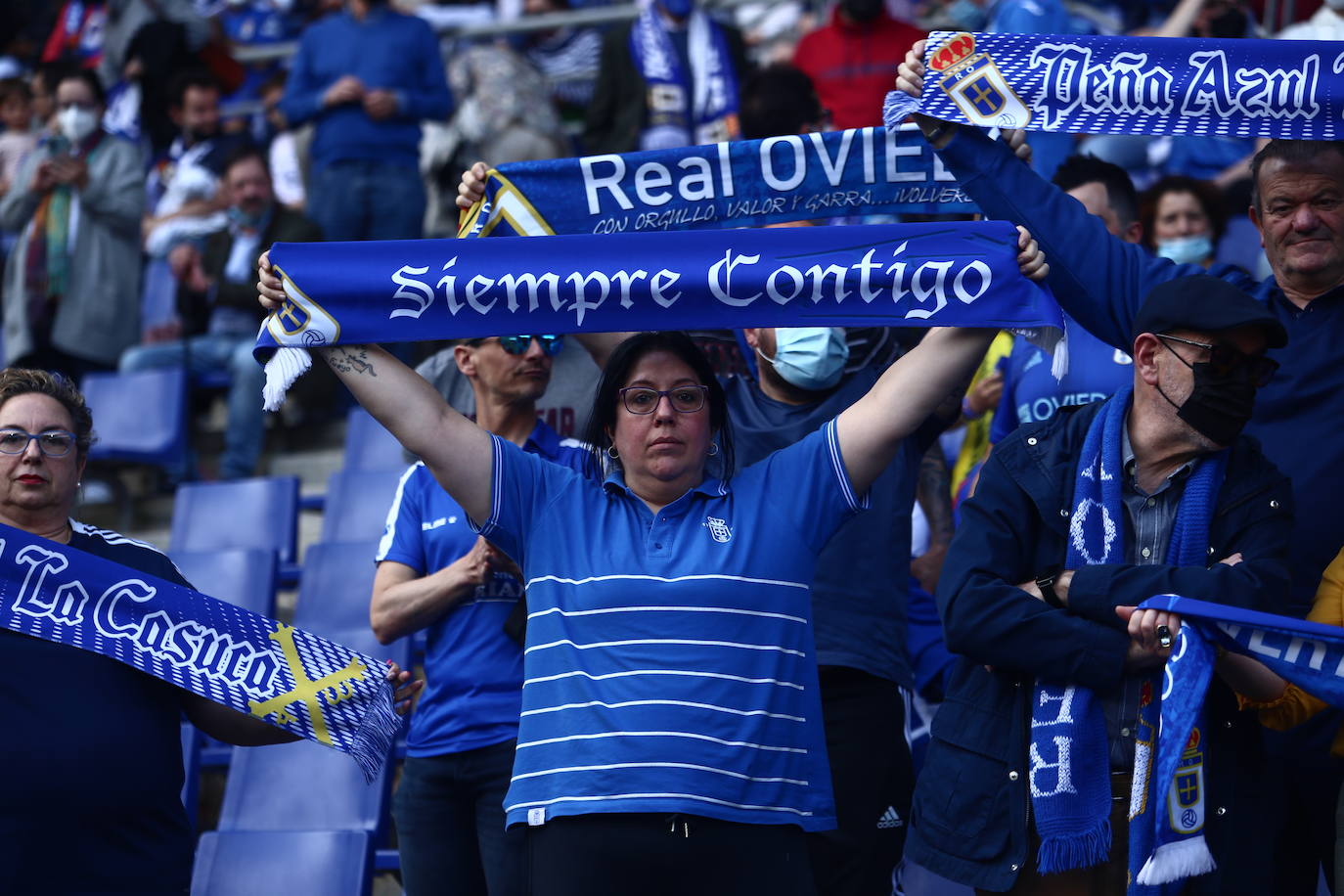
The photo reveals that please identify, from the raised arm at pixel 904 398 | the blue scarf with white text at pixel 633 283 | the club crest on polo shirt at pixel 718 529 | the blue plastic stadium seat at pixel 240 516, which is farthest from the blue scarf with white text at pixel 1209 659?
the blue plastic stadium seat at pixel 240 516

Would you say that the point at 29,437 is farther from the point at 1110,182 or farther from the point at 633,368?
the point at 1110,182

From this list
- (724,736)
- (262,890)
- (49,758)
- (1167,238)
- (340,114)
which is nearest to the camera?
(724,736)

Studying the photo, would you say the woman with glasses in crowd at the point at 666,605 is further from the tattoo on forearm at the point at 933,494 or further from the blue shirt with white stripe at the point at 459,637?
the tattoo on forearm at the point at 933,494

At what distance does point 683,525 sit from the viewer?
344 cm

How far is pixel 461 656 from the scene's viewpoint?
4.04 m

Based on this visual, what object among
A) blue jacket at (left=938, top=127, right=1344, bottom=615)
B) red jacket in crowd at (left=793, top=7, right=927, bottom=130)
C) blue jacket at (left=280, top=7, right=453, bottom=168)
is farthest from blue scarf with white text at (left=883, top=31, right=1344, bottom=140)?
blue jacket at (left=280, top=7, right=453, bottom=168)

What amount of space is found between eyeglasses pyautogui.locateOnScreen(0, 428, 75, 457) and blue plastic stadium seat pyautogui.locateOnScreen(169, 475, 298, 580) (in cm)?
281

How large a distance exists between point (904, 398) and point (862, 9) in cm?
478

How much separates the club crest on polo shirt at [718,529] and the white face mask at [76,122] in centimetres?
613

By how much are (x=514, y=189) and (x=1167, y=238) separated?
124 inches

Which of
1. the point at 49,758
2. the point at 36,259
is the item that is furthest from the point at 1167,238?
the point at 36,259

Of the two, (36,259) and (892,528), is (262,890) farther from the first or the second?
(36,259)

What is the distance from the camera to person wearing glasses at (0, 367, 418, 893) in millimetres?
3549

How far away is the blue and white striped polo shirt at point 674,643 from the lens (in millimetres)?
3232
